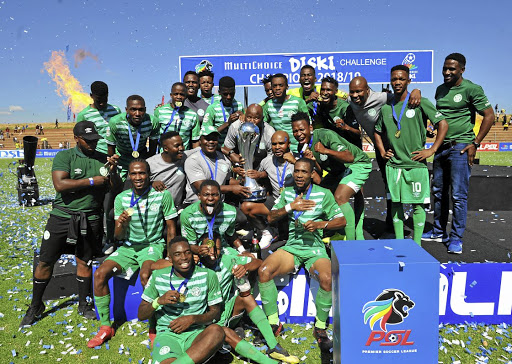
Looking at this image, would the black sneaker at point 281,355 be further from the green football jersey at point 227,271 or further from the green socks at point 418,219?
the green socks at point 418,219

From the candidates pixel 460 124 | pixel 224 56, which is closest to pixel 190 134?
pixel 460 124

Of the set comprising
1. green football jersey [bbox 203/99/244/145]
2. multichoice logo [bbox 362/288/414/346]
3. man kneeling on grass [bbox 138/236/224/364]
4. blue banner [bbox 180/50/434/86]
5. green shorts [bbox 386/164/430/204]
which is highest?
blue banner [bbox 180/50/434/86]

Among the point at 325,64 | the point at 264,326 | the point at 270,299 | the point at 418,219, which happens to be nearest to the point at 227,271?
the point at 270,299

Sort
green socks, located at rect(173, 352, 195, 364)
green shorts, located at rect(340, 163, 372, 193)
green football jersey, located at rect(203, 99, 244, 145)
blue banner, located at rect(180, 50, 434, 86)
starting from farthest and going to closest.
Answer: blue banner, located at rect(180, 50, 434, 86)
green football jersey, located at rect(203, 99, 244, 145)
green shorts, located at rect(340, 163, 372, 193)
green socks, located at rect(173, 352, 195, 364)

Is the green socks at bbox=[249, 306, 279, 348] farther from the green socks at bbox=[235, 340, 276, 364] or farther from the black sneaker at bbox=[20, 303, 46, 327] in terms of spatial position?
the black sneaker at bbox=[20, 303, 46, 327]

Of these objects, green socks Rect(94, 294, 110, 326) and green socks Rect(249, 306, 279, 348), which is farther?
green socks Rect(94, 294, 110, 326)

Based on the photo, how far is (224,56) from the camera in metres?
14.9

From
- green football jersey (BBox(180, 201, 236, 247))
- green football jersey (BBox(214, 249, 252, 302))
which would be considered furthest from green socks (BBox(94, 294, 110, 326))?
green football jersey (BBox(214, 249, 252, 302))

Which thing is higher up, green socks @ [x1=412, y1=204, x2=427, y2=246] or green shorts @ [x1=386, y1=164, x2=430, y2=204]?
green shorts @ [x1=386, y1=164, x2=430, y2=204]

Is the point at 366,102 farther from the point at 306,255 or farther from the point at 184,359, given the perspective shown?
the point at 184,359

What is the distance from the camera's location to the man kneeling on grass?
3.74 m

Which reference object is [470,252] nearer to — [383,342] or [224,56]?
[383,342]

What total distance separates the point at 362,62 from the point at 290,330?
1293 centimetres

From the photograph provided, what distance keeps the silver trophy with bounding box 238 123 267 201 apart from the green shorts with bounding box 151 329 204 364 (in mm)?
2269
